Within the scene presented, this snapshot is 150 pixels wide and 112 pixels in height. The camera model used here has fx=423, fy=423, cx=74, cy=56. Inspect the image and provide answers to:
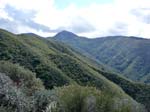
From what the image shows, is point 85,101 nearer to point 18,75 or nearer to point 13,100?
point 13,100

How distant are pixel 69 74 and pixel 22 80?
63473mm

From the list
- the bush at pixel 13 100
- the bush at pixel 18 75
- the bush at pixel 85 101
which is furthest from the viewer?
the bush at pixel 18 75

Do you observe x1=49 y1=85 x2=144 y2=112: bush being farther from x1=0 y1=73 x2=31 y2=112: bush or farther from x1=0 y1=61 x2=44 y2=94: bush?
x1=0 y1=61 x2=44 y2=94: bush

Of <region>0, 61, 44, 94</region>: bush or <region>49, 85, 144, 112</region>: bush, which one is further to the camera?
<region>0, 61, 44, 94</region>: bush

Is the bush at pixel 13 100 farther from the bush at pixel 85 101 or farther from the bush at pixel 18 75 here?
the bush at pixel 18 75

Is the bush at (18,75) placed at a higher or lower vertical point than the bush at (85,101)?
lower

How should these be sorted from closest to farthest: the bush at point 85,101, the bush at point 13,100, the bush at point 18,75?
the bush at point 85,101
the bush at point 13,100
the bush at point 18,75

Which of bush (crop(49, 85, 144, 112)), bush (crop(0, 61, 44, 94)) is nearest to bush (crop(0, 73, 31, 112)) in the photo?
bush (crop(49, 85, 144, 112))

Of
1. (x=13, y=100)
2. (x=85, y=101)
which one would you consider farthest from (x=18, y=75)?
(x=85, y=101)

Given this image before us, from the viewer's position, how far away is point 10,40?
151 m

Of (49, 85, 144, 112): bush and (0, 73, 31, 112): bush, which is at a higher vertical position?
(49, 85, 144, 112): bush

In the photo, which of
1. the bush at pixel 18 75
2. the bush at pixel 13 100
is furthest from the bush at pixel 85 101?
the bush at pixel 18 75

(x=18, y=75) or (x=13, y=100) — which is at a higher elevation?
(x=13, y=100)

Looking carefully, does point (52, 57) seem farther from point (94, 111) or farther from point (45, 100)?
point (94, 111)
